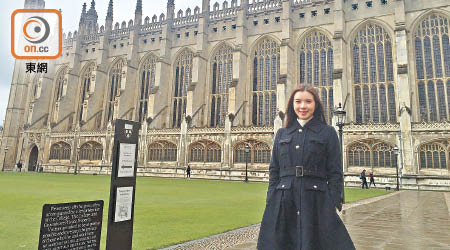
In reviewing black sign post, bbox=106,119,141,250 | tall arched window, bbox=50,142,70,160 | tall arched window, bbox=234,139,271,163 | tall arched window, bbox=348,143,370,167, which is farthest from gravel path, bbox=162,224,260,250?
tall arched window, bbox=50,142,70,160

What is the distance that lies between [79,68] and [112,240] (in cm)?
4397

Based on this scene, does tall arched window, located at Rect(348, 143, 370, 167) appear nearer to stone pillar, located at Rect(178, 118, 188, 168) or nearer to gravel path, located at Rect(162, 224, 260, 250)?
stone pillar, located at Rect(178, 118, 188, 168)

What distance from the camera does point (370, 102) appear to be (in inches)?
1045

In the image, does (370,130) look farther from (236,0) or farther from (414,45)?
(236,0)

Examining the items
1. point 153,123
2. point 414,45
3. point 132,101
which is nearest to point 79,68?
point 132,101

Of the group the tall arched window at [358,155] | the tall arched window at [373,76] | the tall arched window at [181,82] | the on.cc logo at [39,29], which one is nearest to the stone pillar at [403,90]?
the tall arched window at [373,76]

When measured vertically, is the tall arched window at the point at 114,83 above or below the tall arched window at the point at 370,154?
above

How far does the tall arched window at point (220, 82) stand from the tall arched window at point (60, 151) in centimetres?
1783

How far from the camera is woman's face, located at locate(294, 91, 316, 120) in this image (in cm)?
294

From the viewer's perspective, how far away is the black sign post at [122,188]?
390 cm

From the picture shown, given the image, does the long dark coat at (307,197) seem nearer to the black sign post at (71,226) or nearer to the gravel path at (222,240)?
the black sign post at (71,226)

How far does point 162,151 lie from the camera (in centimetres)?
3125

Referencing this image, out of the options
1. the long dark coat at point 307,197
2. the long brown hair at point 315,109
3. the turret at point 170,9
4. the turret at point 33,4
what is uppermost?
the turret at point 33,4

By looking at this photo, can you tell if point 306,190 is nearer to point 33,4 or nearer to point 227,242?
point 227,242
